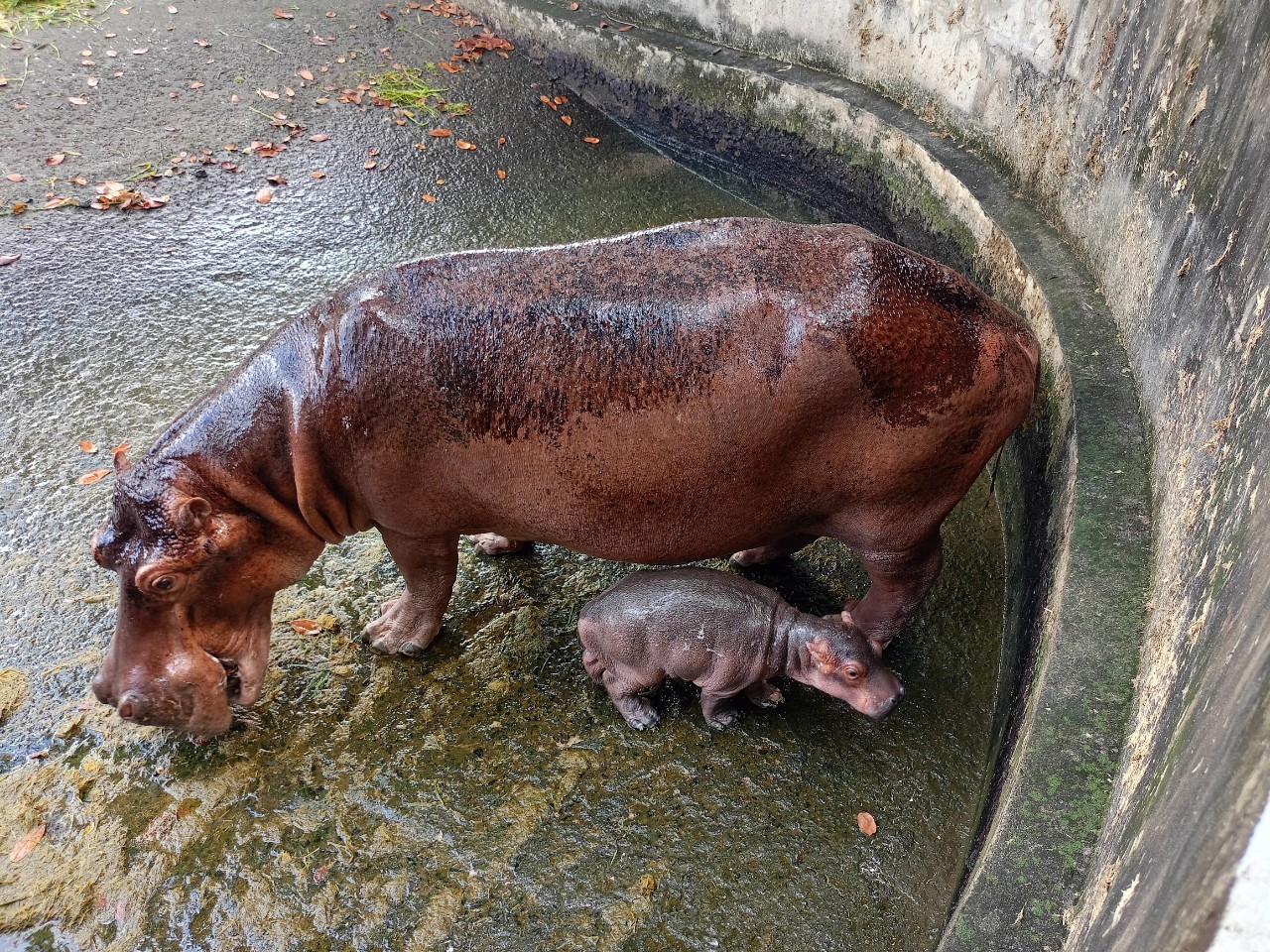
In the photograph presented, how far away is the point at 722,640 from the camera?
268 centimetres

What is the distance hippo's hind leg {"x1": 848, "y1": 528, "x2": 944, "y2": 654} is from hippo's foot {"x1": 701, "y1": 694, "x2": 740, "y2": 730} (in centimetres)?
49

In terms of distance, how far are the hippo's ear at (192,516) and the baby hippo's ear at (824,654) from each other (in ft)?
5.61

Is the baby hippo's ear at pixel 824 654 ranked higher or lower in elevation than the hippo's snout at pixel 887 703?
higher

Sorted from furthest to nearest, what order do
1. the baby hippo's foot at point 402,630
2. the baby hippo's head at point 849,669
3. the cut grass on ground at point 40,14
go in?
the cut grass on ground at point 40,14, the baby hippo's foot at point 402,630, the baby hippo's head at point 849,669

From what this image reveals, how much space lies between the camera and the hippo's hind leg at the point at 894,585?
8.90 ft

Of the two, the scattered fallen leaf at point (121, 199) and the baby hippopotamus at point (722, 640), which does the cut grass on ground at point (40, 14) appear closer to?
the scattered fallen leaf at point (121, 199)

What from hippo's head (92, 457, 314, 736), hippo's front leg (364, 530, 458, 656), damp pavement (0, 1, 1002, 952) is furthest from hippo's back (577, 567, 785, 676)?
hippo's head (92, 457, 314, 736)

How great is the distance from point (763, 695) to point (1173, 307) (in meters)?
1.65

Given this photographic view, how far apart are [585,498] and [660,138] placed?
163 inches

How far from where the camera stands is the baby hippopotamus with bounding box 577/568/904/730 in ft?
8.70

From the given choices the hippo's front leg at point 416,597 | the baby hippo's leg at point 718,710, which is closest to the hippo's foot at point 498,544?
the hippo's front leg at point 416,597

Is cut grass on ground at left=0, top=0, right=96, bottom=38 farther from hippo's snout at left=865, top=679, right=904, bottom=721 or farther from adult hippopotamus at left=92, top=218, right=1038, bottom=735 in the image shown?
hippo's snout at left=865, top=679, right=904, bottom=721

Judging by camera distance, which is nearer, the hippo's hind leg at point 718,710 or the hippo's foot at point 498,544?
the hippo's hind leg at point 718,710

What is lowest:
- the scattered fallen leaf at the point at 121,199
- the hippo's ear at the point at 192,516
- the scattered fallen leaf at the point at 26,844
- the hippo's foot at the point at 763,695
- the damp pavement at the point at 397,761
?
the scattered fallen leaf at the point at 26,844
